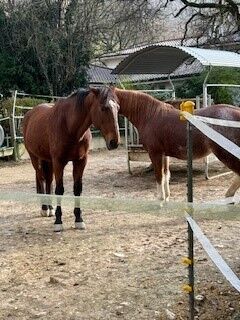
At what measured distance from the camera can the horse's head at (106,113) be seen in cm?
536

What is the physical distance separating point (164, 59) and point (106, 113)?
624 centimetres

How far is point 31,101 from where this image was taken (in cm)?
1730

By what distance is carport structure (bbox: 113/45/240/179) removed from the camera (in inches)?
359

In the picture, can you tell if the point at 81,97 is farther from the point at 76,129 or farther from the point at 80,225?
the point at 80,225

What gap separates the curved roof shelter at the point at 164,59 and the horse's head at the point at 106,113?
153 inches

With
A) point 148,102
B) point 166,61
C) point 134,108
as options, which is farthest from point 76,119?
point 166,61

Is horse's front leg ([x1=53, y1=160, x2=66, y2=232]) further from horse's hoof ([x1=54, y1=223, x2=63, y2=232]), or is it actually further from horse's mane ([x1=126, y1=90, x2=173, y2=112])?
horse's mane ([x1=126, y1=90, x2=173, y2=112])

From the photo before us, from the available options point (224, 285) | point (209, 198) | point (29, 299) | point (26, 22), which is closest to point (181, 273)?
point (224, 285)

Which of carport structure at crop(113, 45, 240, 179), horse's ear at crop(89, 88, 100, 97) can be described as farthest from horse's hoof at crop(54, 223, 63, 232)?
carport structure at crop(113, 45, 240, 179)

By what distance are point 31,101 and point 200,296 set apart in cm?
1454

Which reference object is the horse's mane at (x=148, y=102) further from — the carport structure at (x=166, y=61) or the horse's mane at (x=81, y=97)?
the carport structure at (x=166, y=61)

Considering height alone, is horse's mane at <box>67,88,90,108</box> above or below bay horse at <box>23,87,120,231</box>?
above

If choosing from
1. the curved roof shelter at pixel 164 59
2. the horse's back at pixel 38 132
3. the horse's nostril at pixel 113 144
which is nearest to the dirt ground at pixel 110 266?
the horse's nostril at pixel 113 144

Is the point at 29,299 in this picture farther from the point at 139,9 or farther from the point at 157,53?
the point at 139,9
